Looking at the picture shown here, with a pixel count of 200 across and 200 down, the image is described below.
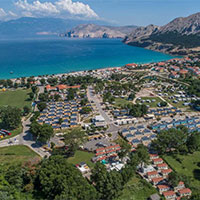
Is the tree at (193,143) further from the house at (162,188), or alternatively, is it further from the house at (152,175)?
the house at (162,188)

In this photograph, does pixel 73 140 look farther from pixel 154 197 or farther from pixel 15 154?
pixel 154 197

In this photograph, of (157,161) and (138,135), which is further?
(138,135)

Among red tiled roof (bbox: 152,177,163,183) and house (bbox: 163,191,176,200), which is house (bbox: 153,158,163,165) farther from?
house (bbox: 163,191,176,200)

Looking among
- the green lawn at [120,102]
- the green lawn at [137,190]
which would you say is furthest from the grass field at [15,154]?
the green lawn at [120,102]

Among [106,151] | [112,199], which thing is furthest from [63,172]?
[106,151]

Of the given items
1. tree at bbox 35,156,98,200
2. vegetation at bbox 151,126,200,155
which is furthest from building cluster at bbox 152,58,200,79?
tree at bbox 35,156,98,200

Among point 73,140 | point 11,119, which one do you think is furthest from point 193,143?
point 11,119
